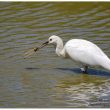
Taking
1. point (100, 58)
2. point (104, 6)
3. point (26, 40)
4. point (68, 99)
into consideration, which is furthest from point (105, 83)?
point (104, 6)

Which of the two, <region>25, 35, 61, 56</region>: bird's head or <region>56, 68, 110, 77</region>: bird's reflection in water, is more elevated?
<region>25, 35, 61, 56</region>: bird's head

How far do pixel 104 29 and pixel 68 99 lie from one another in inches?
194

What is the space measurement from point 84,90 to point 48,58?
223cm

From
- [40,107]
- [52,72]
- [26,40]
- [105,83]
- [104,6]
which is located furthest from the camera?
[104,6]

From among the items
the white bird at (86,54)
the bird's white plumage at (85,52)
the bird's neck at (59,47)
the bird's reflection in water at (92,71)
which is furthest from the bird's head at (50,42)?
the bird's reflection in water at (92,71)

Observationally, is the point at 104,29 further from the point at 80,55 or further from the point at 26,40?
the point at 80,55

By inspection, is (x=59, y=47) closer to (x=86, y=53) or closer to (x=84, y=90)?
(x=86, y=53)

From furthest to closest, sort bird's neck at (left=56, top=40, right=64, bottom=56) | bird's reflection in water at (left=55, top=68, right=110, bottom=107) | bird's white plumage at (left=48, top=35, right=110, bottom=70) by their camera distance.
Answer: bird's neck at (left=56, top=40, right=64, bottom=56)
bird's white plumage at (left=48, top=35, right=110, bottom=70)
bird's reflection in water at (left=55, top=68, right=110, bottom=107)

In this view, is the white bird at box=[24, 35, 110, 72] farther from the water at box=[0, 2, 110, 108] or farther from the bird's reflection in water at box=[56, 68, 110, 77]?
the water at box=[0, 2, 110, 108]

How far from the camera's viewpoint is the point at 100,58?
11695 mm

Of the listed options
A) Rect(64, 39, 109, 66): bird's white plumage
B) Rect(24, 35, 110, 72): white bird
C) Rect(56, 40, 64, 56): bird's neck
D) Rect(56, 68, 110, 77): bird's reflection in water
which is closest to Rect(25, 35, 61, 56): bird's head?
Rect(56, 40, 64, 56): bird's neck

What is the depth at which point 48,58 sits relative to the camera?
42.4ft

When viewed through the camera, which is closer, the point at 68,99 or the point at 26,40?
the point at 68,99

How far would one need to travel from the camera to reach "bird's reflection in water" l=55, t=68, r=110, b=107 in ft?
32.8
